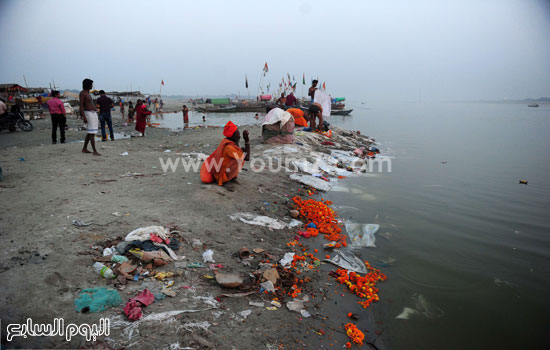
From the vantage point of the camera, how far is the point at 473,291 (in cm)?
329

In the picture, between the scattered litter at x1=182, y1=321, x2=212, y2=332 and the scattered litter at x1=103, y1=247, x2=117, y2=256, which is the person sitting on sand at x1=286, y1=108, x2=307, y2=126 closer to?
the scattered litter at x1=103, y1=247, x2=117, y2=256

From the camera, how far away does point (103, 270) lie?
102 inches

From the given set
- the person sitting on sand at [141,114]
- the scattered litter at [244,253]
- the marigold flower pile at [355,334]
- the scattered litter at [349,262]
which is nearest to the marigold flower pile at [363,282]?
the scattered litter at [349,262]

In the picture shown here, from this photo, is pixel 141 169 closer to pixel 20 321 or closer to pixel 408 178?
pixel 20 321

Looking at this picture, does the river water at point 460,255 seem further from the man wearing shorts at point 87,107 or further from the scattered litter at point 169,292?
the man wearing shorts at point 87,107

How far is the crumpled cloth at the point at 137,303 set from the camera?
6.97ft

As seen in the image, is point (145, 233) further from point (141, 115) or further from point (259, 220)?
point (141, 115)

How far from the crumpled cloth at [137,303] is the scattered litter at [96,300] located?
125mm

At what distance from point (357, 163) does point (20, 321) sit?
8865mm

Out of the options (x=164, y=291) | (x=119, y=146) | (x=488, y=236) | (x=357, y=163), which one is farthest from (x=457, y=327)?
(x=119, y=146)

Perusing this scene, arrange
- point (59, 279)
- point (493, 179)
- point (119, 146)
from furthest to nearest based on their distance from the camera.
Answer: point (119, 146) < point (493, 179) < point (59, 279)

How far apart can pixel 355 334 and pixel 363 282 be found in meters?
0.84

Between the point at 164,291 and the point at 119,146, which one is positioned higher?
the point at 119,146

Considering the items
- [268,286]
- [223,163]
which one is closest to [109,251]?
[268,286]
